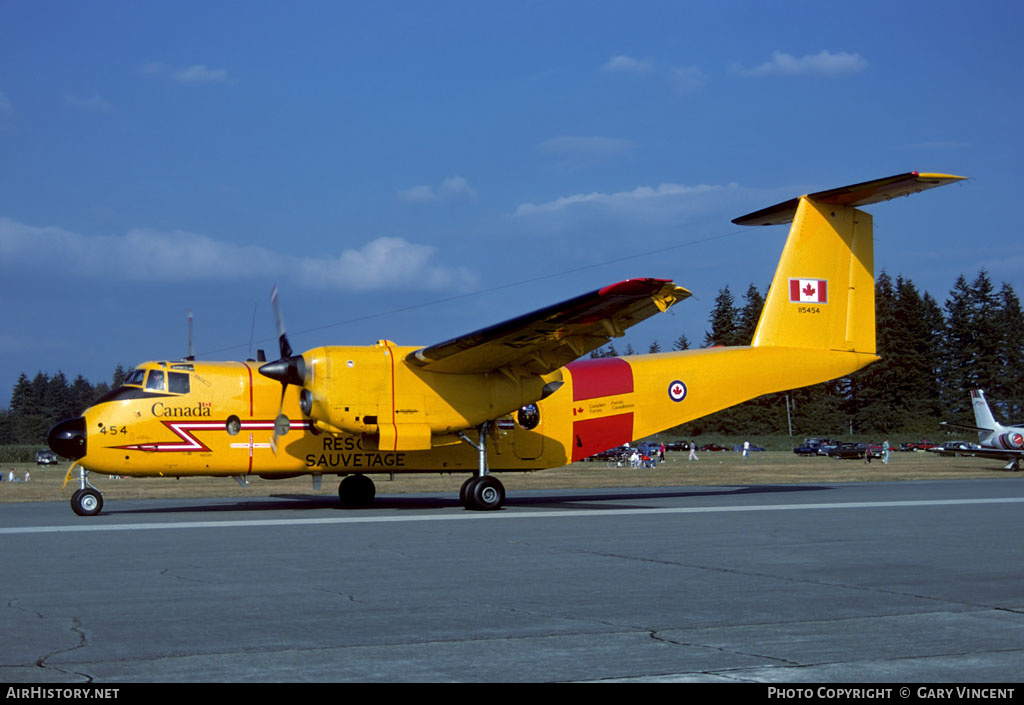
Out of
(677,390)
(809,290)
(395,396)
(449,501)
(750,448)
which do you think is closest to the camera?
(395,396)

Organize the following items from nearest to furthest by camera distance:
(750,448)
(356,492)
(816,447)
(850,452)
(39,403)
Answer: (356,492) < (850,452) < (816,447) < (750,448) < (39,403)

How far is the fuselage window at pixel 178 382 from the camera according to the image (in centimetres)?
1958

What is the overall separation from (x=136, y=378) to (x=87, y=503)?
8.73 ft

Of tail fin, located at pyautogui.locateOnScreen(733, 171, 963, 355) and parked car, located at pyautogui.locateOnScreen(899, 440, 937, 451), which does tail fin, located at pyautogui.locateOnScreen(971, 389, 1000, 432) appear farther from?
parked car, located at pyautogui.locateOnScreen(899, 440, 937, 451)

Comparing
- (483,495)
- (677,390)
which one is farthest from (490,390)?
(677,390)

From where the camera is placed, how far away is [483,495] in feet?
64.0

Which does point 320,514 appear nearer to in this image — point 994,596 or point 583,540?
point 583,540

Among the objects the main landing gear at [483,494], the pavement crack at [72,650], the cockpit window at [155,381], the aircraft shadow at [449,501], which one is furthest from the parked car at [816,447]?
the pavement crack at [72,650]

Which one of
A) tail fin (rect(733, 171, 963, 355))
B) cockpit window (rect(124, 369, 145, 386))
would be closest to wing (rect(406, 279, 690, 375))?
cockpit window (rect(124, 369, 145, 386))

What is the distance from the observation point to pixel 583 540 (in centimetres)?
1334

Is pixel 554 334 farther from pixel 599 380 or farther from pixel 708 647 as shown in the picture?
pixel 708 647

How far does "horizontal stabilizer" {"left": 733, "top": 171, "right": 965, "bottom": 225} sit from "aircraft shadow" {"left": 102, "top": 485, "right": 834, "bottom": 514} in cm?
671

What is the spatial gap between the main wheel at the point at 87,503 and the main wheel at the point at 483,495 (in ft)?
22.4
